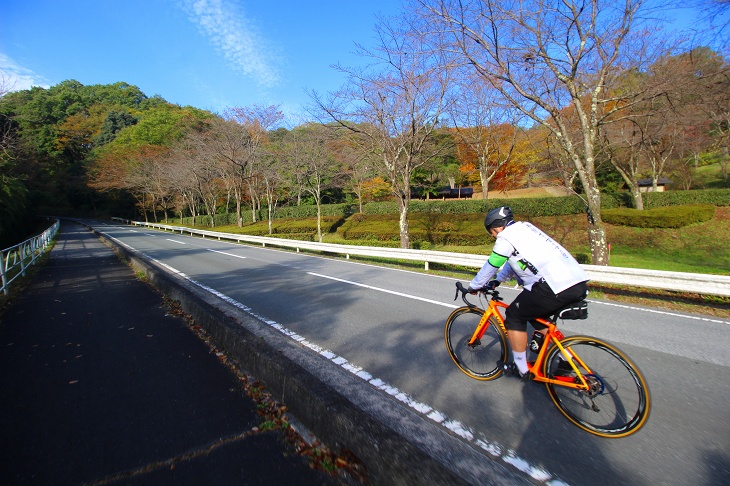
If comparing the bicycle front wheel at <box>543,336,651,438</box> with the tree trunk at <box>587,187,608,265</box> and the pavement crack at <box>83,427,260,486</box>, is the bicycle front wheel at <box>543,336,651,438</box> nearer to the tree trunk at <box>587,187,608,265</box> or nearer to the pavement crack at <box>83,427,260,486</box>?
the pavement crack at <box>83,427,260,486</box>

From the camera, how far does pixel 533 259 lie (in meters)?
2.87

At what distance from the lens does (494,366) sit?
12.1ft

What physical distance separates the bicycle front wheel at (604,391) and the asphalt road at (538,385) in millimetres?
106

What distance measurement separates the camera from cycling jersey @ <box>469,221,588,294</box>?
2811 mm

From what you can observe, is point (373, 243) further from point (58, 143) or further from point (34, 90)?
point (34, 90)

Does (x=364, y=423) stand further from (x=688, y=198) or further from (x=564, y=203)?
(x=688, y=198)

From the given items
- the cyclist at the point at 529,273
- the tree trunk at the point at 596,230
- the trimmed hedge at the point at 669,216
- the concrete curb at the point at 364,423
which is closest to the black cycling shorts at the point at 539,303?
the cyclist at the point at 529,273

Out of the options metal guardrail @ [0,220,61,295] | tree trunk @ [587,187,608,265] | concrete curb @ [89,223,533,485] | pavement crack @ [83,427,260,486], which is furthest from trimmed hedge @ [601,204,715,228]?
metal guardrail @ [0,220,61,295]

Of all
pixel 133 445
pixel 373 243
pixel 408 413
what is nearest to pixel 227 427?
pixel 133 445

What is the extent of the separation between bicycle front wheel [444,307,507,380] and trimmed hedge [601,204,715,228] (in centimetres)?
2109

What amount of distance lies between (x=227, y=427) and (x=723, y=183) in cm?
4732

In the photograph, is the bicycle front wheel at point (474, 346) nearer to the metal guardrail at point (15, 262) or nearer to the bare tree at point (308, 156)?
the metal guardrail at point (15, 262)

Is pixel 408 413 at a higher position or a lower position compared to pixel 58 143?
lower

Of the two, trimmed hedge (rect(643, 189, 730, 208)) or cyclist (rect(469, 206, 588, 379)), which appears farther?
trimmed hedge (rect(643, 189, 730, 208))
